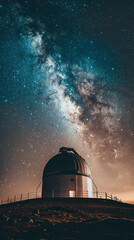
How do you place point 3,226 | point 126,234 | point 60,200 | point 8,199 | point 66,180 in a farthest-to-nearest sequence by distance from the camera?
1. point 8,199
2. point 66,180
3. point 60,200
4. point 3,226
5. point 126,234

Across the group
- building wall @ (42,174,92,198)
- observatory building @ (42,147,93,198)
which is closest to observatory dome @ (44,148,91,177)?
observatory building @ (42,147,93,198)

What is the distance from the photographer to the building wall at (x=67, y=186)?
845 inches

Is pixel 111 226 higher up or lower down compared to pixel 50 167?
lower down

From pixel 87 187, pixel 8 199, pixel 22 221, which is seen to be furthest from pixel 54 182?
pixel 22 221

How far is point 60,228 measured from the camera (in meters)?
8.34

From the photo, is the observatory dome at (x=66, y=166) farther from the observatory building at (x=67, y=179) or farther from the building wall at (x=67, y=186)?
the building wall at (x=67, y=186)

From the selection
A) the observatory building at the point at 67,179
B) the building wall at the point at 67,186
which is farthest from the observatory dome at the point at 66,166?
the building wall at the point at 67,186

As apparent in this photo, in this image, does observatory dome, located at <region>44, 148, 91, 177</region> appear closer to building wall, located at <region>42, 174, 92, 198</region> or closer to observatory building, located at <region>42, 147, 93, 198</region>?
observatory building, located at <region>42, 147, 93, 198</region>

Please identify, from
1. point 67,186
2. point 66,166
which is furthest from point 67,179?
point 66,166

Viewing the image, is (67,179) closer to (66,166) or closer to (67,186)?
(67,186)

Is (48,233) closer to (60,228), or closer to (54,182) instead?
(60,228)

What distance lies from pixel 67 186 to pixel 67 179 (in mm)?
836

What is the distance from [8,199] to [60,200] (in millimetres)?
11979

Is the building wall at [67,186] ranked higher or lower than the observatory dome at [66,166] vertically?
lower
